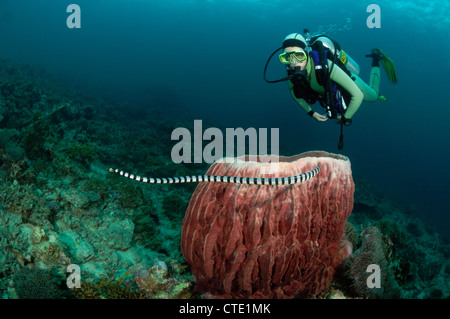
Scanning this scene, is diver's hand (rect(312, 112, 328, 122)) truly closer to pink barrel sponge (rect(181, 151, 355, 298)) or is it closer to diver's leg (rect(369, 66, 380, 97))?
pink barrel sponge (rect(181, 151, 355, 298))

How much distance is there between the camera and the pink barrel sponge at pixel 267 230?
270cm

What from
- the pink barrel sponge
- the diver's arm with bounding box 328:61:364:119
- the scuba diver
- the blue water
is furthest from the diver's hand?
the blue water

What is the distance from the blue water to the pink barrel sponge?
18.2 m

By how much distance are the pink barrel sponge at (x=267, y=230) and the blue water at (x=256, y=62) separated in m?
18.2

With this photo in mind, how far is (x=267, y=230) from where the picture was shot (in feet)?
8.78

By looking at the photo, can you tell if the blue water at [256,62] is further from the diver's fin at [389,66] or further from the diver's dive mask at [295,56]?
the diver's dive mask at [295,56]

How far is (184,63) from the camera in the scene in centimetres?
11606

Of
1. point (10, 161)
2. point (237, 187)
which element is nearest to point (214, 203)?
point (237, 187)

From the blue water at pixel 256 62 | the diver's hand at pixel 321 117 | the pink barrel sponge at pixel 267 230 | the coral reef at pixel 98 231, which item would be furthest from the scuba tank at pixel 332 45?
the blue water at pixel 256 62

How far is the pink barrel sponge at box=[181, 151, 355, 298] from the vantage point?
2.70 m

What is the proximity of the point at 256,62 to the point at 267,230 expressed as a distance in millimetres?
108222

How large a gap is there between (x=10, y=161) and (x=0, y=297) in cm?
309

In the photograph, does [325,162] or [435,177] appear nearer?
[325,162]
